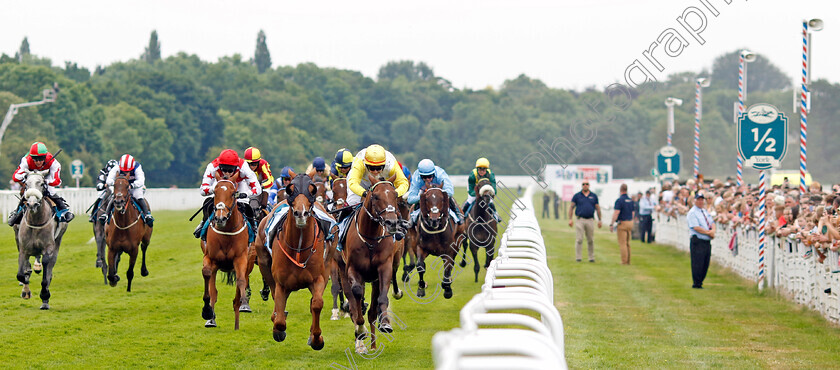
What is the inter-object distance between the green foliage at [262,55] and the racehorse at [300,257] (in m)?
137

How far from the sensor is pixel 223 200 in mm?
10211

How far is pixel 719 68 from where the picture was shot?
500ft

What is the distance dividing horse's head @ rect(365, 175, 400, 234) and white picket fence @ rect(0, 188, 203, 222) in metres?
15.6

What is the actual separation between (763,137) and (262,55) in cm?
13216

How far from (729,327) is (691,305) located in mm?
2429

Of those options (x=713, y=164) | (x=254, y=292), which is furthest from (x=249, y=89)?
(x=254, y=292)

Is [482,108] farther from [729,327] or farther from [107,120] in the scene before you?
[729,327]

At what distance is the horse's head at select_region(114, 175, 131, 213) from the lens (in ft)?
44.8

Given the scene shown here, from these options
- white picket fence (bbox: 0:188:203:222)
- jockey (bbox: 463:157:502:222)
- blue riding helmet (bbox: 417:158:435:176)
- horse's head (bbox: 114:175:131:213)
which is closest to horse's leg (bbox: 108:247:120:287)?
horse's head (bbox: 114:175:131:213)

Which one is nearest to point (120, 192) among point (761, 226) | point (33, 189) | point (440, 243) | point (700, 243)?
point (33, 189)

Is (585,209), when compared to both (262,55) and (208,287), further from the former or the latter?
(262,55)

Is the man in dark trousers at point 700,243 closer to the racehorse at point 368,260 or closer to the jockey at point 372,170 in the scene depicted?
the jockey at point 372,170

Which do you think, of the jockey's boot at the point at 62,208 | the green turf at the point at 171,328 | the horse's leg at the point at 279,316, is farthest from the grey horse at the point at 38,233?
the horse's leg at the point at 279,316

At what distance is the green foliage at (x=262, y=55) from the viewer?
144m
